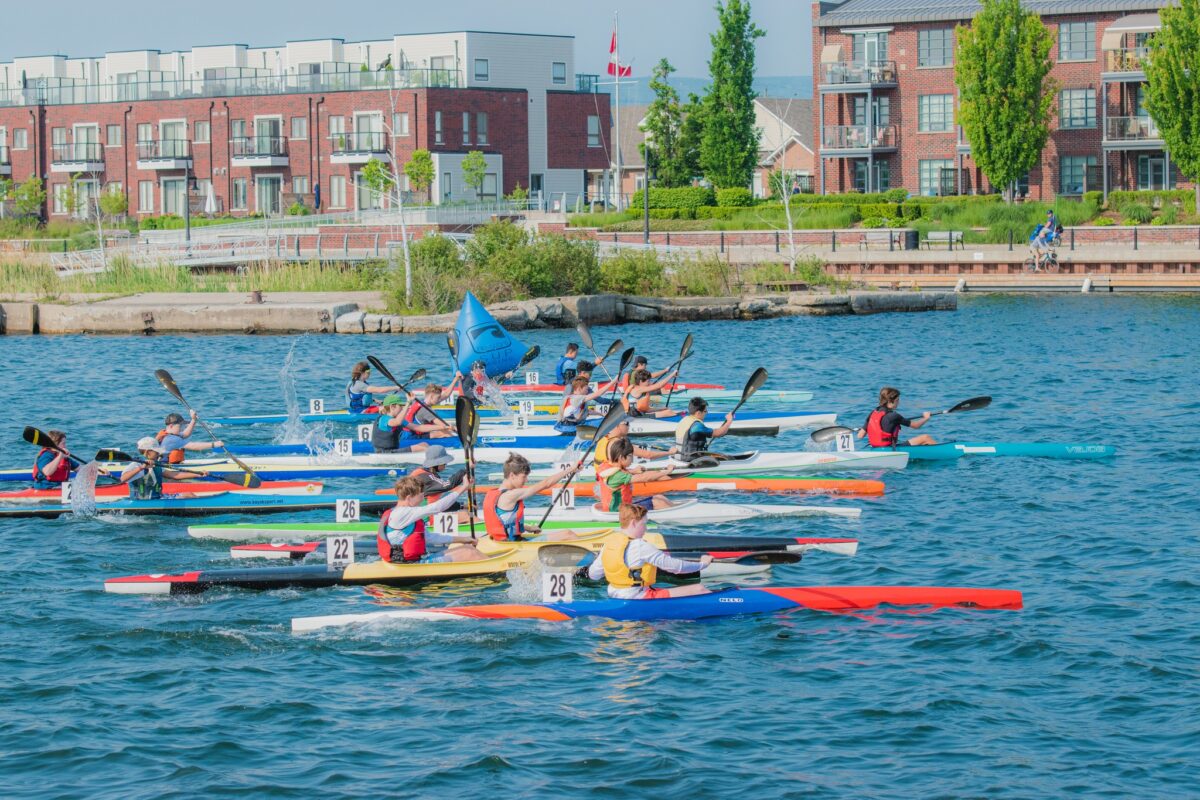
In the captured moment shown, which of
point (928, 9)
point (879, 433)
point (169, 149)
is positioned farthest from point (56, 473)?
point (169, 149)

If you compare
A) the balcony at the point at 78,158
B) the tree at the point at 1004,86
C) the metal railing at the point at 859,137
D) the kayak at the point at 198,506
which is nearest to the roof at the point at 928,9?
the tree at the point at 1004,86

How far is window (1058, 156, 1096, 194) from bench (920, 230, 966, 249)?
408 inches

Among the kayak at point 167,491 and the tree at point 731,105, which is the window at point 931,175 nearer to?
the tree at point 731,105

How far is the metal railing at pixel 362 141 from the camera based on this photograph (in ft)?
245

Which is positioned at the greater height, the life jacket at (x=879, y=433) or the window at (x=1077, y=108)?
the window at (x=1077, y=108)

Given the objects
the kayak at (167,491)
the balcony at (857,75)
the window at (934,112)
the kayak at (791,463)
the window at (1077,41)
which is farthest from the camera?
the balcony at (857,75)

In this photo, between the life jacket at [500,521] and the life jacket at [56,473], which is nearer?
the life jacket at [500,521]

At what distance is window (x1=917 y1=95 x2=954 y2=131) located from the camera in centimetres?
6700

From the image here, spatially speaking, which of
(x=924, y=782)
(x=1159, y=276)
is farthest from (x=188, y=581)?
(x=1159, y=276)

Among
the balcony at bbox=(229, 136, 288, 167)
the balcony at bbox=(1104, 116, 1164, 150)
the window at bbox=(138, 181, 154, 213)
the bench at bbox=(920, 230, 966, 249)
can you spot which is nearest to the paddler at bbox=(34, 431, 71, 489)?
the bench at bbox=(920, 230, 966, 249)

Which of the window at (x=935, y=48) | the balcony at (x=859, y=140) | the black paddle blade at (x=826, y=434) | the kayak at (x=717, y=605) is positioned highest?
the window at (x=935, y=48)

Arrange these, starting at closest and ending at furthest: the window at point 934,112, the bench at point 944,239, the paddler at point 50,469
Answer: the paddler at point 50,469, the bench at point 944,239, the window at point 934,112

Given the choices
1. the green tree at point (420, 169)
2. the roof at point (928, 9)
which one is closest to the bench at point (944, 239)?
the roof at point (928, 9)

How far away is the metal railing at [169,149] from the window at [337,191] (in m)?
9.44
